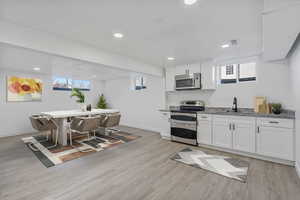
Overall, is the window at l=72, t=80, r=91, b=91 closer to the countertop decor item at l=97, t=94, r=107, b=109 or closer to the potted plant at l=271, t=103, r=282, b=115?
the countertop decor item at l=97, t=94, r=107, b=109

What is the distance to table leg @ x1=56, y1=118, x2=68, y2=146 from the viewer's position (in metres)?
3.84

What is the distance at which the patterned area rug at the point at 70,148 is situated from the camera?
2970 mm

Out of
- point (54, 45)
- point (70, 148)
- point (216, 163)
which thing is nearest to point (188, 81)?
point (216, 163)

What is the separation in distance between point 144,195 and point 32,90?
5885 millimetres

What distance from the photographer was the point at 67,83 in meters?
6.33

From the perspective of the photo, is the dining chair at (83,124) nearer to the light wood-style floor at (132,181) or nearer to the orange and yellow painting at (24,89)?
the light wood-style floor at (132,181)

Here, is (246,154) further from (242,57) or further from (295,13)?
(295,13)

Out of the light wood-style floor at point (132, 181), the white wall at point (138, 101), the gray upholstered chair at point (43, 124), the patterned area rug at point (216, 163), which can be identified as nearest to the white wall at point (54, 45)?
the light wood-style floor at point (132, 181)

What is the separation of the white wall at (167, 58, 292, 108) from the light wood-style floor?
1.52m

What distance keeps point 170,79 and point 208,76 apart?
1.25 metres

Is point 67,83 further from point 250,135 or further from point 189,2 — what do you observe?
point 250,135

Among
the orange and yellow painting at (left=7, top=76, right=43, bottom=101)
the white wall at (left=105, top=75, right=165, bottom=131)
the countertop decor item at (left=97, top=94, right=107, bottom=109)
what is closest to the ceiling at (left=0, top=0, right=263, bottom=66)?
the white wall at (left=105, top=75, right=165, bottom=131)

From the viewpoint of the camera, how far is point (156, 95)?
5555 mm

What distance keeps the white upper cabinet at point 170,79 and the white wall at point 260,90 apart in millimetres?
833
